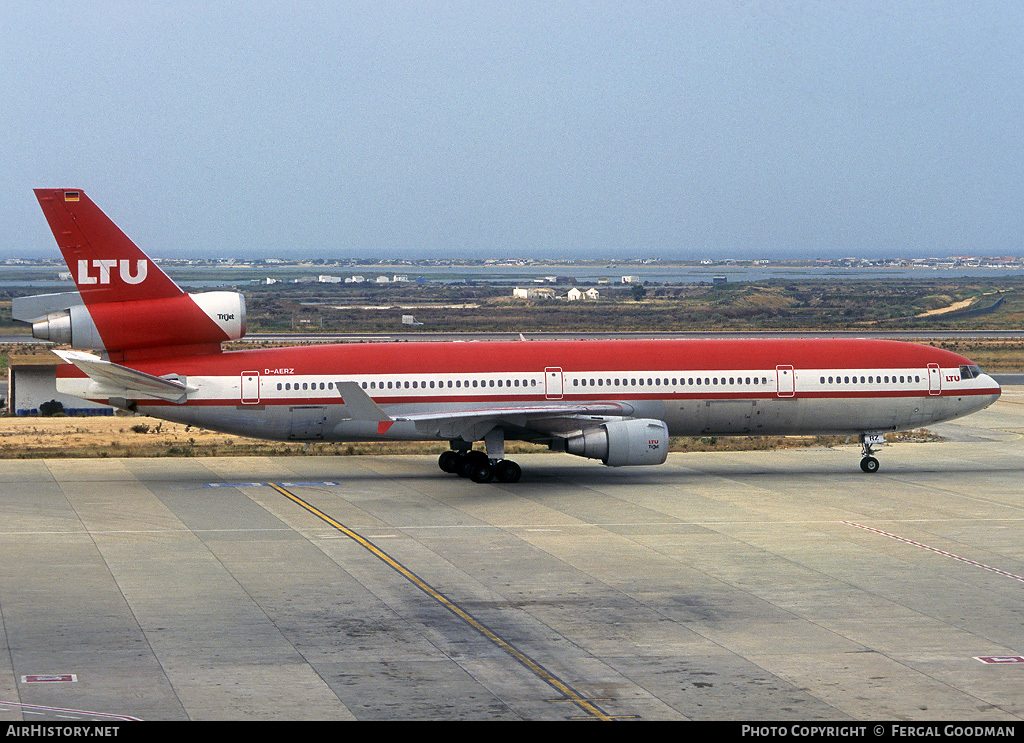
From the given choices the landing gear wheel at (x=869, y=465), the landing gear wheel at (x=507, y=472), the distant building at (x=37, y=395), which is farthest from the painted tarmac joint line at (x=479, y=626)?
the distant building at (x=37, y=395)

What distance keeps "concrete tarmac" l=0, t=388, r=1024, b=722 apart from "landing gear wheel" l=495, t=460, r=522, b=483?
0.40m

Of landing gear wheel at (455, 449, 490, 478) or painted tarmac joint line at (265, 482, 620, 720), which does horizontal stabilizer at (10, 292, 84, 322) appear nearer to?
painted tarmac joint line at (265, 482, 620, 720)

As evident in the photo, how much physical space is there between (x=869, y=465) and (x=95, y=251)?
80.9 ft

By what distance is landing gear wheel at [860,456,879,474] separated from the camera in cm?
3900

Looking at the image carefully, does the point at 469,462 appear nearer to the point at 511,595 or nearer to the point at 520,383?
the point at 520,383

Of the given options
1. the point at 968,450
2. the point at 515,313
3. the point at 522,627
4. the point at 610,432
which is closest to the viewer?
the point at 522,627

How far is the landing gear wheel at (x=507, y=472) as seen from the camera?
120 feet

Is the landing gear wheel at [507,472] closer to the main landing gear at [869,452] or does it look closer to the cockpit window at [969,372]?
the main landing gear at [869,452]

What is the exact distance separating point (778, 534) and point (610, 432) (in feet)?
23.5

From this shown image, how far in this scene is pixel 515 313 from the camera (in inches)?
6334

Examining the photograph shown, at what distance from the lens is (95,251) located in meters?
34.4

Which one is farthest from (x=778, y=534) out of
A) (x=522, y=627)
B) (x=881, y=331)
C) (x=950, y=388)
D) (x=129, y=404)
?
(x=881, y=331)

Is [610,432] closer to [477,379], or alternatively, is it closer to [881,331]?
[477,379]

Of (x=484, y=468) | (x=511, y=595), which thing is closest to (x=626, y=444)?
(x=484, y=468)
